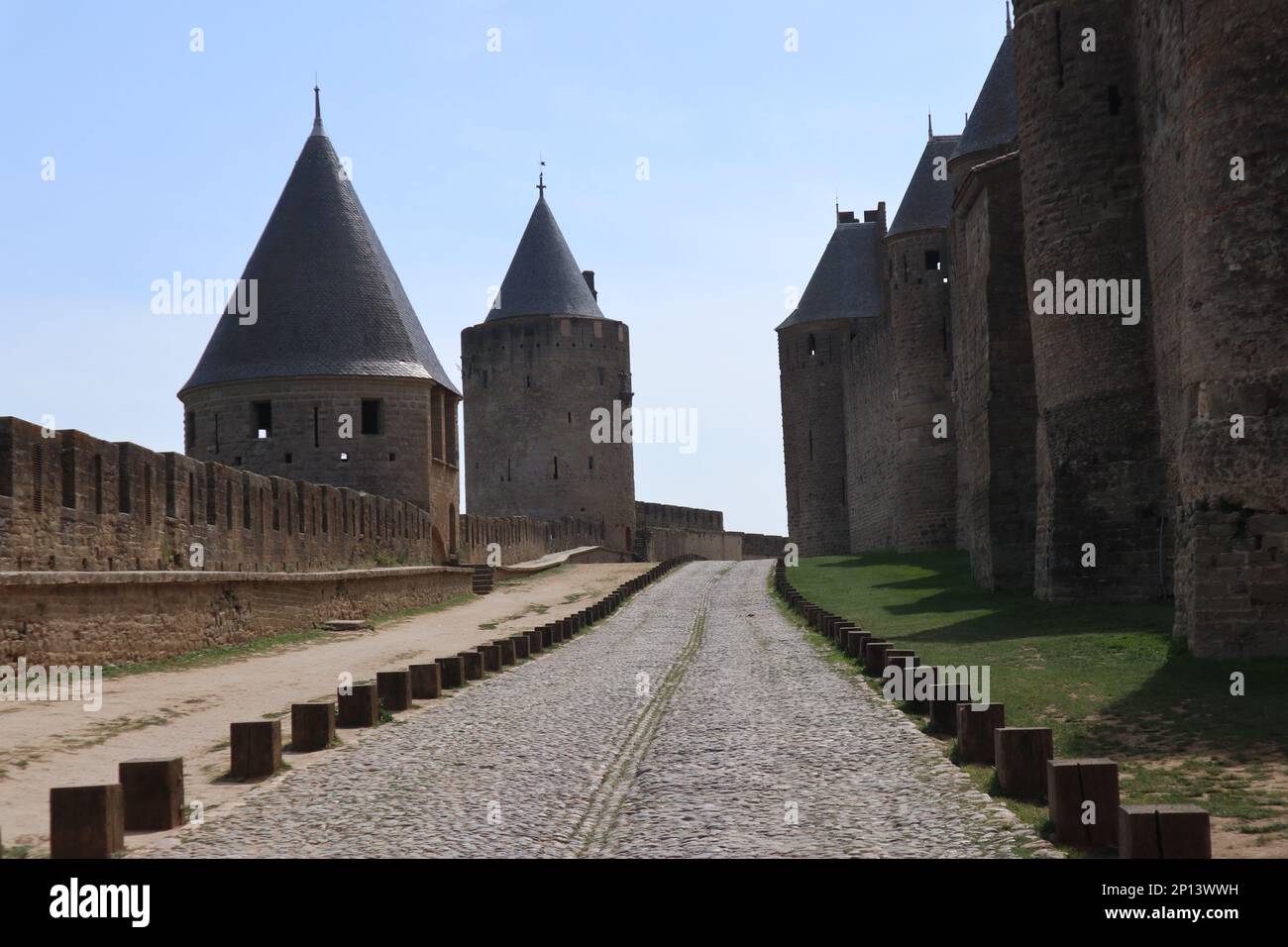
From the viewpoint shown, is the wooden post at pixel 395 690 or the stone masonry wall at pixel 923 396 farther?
the stone masonry wall at pixel 923 396

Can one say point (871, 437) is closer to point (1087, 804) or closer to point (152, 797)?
point (152, 797)

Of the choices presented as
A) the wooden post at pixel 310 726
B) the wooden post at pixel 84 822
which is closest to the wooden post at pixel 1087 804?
the wooden post at pixel 84 822

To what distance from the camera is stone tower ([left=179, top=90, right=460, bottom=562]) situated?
32.8m

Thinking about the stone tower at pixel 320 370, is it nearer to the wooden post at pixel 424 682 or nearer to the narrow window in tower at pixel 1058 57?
the narrow window in tower at pixel 1058 57

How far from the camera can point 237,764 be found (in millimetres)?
8164

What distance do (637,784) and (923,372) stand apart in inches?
1181

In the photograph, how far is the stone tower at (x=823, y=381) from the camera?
1972 inches

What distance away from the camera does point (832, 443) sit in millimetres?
50250

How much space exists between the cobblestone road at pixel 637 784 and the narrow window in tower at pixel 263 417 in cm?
2139

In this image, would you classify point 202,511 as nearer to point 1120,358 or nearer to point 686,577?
point 1120,358

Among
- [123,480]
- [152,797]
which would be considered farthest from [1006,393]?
[152,797]

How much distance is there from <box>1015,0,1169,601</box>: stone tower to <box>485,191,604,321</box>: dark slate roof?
37254 millimetres

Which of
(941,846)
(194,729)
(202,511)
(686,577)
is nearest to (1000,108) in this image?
(686,577)
